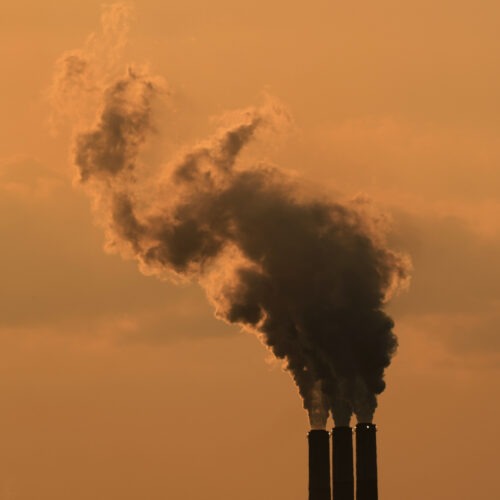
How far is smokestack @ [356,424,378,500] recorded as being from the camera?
197250 millimetres

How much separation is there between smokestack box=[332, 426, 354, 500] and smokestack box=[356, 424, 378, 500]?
404 mm

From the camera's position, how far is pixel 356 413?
199 m

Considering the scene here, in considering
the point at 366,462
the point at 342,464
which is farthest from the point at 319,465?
the point at 366,462

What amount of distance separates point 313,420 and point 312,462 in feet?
8.85

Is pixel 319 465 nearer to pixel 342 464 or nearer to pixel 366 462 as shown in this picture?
pixel 342 464

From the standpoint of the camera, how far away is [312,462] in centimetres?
19812

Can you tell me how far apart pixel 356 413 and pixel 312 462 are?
3.39 m

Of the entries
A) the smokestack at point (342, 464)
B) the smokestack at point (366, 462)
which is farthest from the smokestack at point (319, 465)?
the smokestack at point (366, 462)

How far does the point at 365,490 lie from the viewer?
647ft

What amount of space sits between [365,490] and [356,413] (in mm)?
4126

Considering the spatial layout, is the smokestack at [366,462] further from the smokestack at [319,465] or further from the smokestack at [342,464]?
the smokestack at [319,465]

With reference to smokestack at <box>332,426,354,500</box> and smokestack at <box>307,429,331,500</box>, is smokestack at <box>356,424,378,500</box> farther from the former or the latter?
smokestack at <box>307,429,331,500</box>

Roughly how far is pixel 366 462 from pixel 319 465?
2.38 metres

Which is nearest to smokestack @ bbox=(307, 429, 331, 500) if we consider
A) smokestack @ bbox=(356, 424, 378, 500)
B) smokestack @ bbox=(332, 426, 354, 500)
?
smokestack @ bbox=(332, 426, 354, 500)
